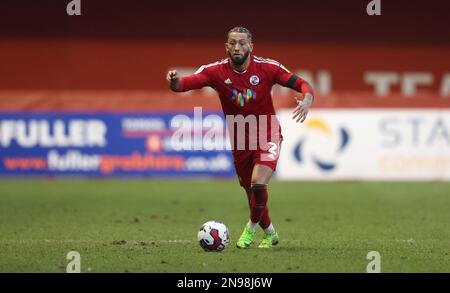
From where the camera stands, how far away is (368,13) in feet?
82.4

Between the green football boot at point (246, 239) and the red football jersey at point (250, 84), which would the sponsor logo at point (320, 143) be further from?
the green football boot at point (246, 239)

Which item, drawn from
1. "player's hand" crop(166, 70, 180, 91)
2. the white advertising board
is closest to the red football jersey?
"player's hand" crop(166, 70, 180, 91)

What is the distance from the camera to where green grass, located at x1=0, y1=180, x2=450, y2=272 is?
8969mm

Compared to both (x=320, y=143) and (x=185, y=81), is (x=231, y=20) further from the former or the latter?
(x=185, y=81)

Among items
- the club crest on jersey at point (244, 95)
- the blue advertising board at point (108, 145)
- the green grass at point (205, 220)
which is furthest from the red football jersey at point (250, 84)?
the blue advertising board at point (108, 145)

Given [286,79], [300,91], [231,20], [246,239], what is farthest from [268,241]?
[231,20]

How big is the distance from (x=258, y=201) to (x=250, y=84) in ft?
4.17

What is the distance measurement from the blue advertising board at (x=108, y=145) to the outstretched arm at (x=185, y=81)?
29.4 ft

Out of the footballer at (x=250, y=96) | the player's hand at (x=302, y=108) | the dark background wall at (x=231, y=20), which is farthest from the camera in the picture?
the dark background wall at (x=231, y=20)

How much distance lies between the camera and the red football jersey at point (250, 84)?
1005 centimetres

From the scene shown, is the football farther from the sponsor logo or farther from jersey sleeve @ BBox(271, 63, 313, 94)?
the sponsor logo

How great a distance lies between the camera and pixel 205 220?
1317 centimetres
